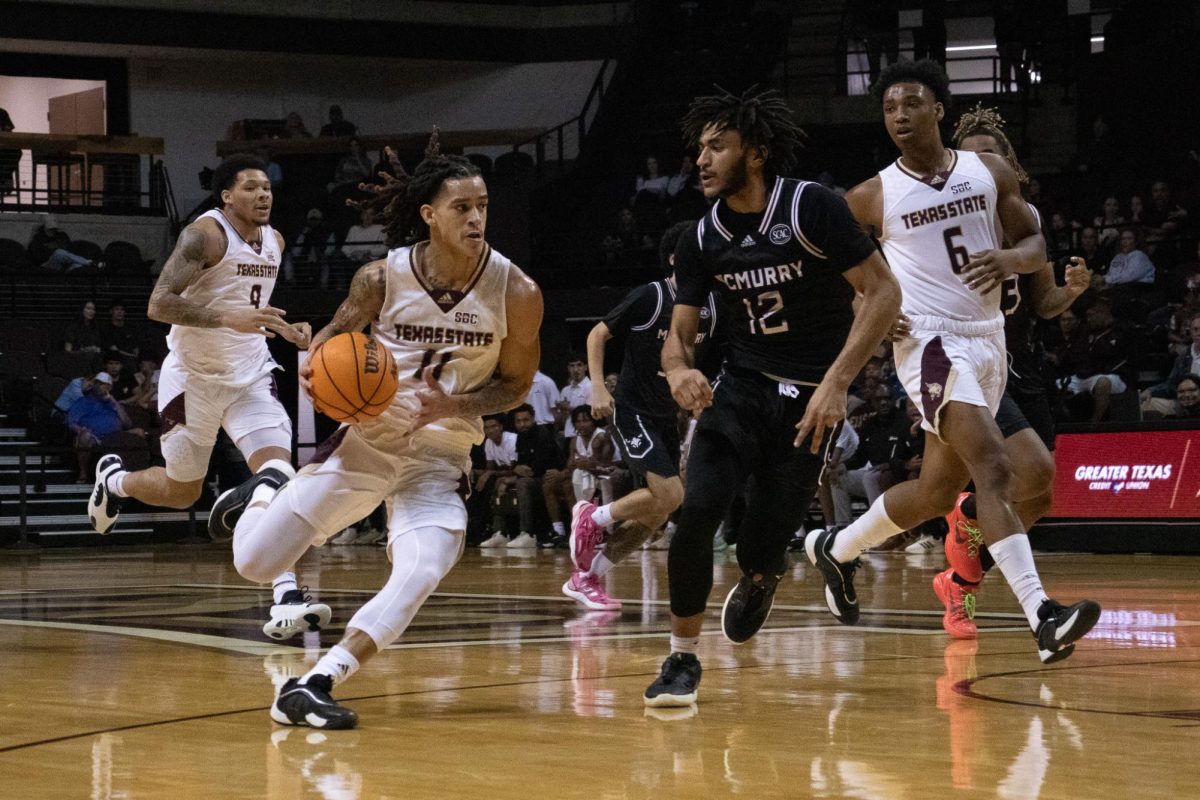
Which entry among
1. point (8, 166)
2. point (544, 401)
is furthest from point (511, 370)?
point (8, 166)

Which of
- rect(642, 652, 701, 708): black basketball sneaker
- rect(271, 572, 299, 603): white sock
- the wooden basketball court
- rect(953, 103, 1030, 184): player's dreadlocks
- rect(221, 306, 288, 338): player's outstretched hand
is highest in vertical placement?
rect(953, 103, 1030, 184): player's dreadlocks

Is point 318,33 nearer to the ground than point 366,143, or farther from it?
farther from it

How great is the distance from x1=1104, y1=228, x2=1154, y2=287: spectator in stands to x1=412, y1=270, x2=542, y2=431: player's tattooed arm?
1194 centimetres

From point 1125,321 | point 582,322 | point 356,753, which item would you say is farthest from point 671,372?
point 582,322

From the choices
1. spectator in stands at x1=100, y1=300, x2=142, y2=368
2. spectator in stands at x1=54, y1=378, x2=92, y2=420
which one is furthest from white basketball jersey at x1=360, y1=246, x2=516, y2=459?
spectator in stands at x1=100, y1=300, x2=142, y2=368

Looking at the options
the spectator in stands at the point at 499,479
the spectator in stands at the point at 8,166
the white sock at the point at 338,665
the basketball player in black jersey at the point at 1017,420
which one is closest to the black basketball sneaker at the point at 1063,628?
the basketball player in black jersey at the point at 1017,420

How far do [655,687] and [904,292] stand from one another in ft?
7.56

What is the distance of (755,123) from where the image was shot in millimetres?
5535

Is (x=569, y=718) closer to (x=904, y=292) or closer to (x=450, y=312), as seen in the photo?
(x=450, y=312)

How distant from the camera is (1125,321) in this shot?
15.3 meters

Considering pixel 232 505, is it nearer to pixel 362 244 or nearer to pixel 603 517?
pixel 603 517

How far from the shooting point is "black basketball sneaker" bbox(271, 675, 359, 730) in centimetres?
475

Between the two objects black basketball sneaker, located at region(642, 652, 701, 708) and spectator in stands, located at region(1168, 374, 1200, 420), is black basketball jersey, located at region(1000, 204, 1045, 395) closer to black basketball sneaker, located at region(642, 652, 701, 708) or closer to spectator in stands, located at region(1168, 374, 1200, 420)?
black basketball sneaker, located at region(642, 652, 701, 708)

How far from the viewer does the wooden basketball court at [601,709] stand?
12.9ft
